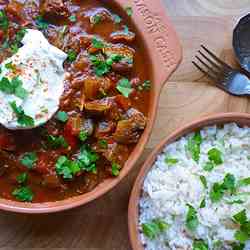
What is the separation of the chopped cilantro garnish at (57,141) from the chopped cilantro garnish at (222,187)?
2.81 feet

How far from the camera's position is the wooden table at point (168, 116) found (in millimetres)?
3332

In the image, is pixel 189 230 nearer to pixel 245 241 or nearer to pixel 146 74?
pixel 245 241

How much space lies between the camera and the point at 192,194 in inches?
123

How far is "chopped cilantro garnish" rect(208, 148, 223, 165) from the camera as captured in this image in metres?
3.17

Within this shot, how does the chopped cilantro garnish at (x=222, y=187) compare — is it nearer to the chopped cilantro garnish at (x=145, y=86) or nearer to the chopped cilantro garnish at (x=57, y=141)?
the chopped cilantro garnish at (x=145, y=86)

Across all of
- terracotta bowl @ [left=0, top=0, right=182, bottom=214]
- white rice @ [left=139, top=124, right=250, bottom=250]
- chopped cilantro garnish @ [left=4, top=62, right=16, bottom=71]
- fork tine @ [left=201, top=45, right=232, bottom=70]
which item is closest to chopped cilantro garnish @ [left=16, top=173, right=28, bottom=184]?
terracotta bowl @ [left=0, top=0, right=182, bottom=214]

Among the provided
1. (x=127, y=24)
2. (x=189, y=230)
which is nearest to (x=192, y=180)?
(x=189, y=230)

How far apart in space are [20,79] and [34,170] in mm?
493

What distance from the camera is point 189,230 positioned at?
314 cm

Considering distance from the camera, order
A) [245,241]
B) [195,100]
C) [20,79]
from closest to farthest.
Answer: [20,79] → [245,241] → [195,100]

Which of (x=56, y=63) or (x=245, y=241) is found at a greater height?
(x=56, y=63)

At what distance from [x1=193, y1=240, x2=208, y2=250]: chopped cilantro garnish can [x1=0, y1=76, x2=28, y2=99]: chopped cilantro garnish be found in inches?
49.1

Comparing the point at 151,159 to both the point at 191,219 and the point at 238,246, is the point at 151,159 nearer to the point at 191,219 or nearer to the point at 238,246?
the point at 191,219

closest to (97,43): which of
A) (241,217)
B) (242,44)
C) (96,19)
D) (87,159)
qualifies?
(96,19)
